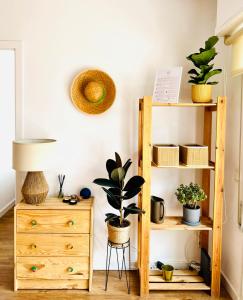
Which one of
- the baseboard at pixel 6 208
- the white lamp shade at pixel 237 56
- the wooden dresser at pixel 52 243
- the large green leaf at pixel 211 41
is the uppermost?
the large green leaf at pixel 211 41

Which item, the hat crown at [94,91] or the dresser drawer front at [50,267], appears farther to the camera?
the hat crown at [94,91]

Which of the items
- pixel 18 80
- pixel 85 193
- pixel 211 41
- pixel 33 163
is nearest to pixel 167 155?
pixel 85 193

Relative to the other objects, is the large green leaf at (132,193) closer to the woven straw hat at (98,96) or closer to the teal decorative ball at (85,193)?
the teal decorative ball at (85,193)

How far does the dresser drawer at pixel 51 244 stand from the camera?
2.43 meters

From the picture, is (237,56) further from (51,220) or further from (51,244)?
(51,244)

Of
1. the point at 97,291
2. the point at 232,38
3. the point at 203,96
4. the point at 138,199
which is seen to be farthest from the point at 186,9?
the point at 97,291

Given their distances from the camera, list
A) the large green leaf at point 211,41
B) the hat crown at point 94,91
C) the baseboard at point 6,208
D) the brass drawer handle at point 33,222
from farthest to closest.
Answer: the baseboard at point 6,208 → the hat crown at point 94,91 → the brass drawer handle at point 33,222 → the large green leaf at point 211,41

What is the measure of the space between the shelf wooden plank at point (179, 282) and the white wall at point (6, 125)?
2598 millimetres

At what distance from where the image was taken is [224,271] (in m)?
2.64

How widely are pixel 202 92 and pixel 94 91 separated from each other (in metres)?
0.87

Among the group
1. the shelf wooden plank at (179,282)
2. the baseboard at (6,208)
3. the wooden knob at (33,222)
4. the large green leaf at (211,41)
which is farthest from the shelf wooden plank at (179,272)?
the baseboard at (6,208)

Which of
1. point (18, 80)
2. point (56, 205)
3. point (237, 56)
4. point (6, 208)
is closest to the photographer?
point (237, 56)

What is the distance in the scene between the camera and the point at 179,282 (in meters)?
2.54

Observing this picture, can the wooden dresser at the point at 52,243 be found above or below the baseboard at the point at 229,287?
above
